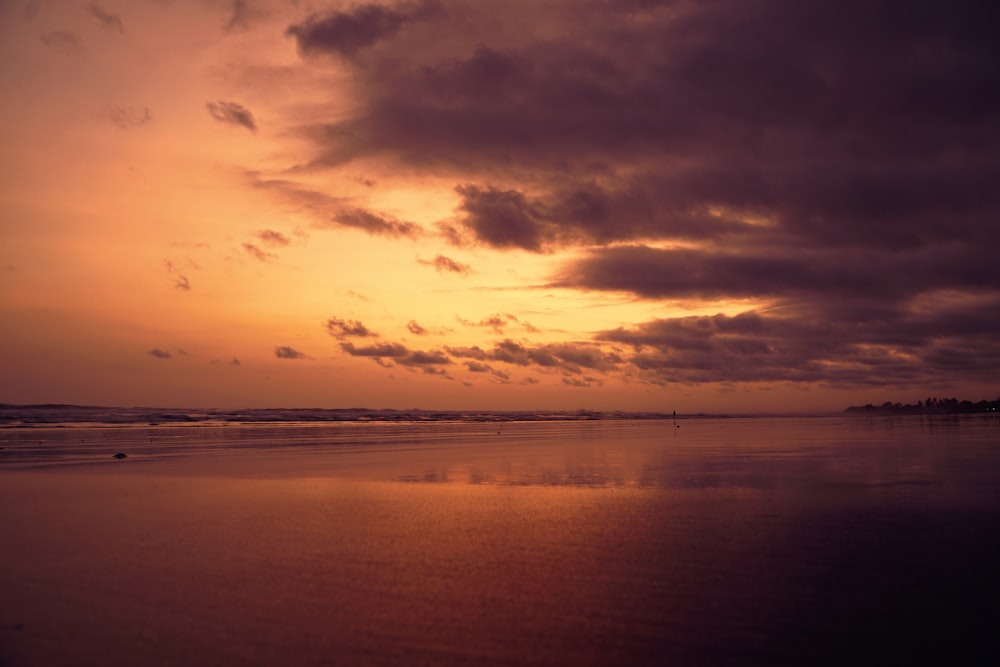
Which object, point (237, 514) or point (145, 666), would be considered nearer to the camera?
point (145, 666)

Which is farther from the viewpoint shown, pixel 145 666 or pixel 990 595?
pixel 990 595

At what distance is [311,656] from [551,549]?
6.21 metres

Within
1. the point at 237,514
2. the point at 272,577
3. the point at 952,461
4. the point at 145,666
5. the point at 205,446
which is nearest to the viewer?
the point at 145,666

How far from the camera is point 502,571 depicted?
11.9 m

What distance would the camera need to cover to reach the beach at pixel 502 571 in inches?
333

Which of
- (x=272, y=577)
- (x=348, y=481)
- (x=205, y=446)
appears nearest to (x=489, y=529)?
(x=272, y=577)

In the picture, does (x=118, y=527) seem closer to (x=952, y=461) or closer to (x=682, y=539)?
(x=682, y=539)

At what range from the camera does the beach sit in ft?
27.7

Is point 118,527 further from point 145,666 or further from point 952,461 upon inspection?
point 952,461

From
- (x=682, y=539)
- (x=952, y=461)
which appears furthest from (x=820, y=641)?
(x=952, y=461)

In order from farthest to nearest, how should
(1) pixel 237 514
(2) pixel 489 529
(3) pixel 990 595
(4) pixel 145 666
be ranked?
(1) pixel 237 514 → (2) pixel 489 529 → (3) pixel 990 595 → (4) pixel 145 666

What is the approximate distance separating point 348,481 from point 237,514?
7.35 metres

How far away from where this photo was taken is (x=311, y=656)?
322 inches

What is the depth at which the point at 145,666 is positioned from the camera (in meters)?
7.92
